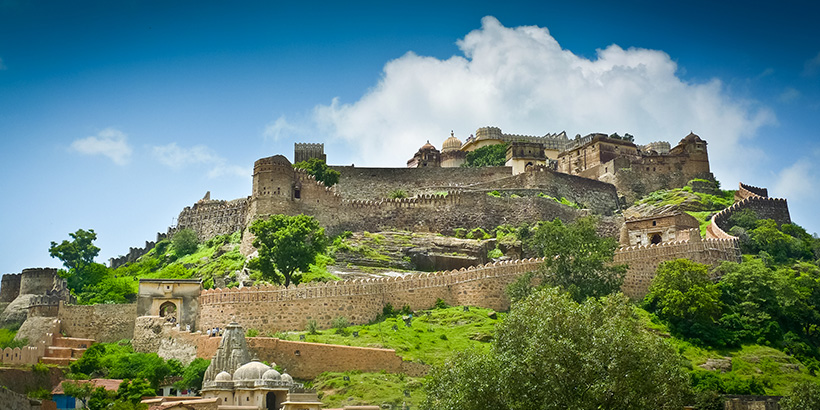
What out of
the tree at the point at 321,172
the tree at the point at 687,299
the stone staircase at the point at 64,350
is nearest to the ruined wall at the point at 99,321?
the stone staircase at the point at 64,350

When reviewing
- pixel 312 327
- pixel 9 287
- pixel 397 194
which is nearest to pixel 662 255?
pixel 312 327

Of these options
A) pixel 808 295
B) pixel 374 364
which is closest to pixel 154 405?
pixel 374 364

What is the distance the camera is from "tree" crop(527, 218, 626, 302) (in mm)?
44188

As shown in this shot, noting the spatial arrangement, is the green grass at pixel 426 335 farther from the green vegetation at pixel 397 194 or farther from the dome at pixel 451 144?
the dome at pixel 451 144

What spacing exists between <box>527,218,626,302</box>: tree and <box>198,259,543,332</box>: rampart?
108 inches

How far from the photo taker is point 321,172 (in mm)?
67625

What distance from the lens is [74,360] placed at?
38.8 metres

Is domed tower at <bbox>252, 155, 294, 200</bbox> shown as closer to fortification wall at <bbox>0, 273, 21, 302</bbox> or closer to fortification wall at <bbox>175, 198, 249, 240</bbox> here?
fortification wall at <bbox>175, 198, 249, 240</bbox>

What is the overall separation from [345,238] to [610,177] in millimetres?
28680

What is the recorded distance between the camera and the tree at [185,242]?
64.9 metres

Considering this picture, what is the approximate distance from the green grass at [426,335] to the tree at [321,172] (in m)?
24.8

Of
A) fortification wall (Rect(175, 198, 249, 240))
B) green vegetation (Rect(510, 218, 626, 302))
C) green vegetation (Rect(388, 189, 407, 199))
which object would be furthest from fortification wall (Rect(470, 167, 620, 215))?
green vegetation (Rect(510, 218, 626, 302))

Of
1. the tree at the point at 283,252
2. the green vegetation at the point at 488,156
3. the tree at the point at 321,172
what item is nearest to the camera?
the tree at the point at 283,252

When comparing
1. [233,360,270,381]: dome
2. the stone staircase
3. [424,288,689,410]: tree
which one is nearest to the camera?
[424,288,689,410]: tree
